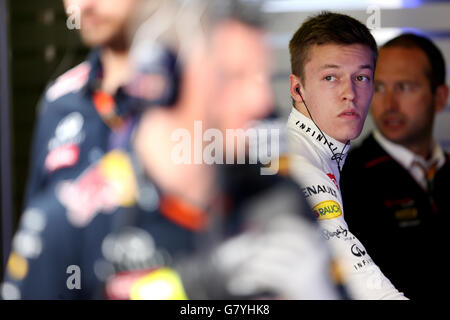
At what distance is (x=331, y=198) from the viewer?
2.46 m

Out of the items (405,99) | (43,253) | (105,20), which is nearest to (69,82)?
(105,20)

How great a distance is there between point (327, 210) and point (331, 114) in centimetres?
47

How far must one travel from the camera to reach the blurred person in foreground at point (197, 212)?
245cm

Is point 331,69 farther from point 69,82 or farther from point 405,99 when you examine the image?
point 69,82

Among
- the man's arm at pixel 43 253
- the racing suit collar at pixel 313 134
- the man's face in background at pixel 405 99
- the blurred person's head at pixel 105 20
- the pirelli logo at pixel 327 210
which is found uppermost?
the blurred person's head at pixel 105 20

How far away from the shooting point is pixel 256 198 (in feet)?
8.10

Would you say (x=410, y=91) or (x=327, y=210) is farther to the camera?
(x=410, y=91)

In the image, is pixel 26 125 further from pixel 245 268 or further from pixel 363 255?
pixel 363 255

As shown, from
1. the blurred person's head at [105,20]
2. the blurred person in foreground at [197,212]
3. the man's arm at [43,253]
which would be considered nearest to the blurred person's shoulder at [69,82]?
the blurred person's head at [105,20]

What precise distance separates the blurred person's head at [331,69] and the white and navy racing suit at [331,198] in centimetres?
7

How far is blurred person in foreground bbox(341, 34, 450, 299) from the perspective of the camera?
2559mm

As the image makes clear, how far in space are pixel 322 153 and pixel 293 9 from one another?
720 millimetres

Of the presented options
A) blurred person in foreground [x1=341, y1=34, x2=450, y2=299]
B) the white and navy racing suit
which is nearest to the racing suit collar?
the white and navy racing suit

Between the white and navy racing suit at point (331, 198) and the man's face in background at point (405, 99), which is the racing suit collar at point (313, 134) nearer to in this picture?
the white and navy racing suit at point (331, 198)
